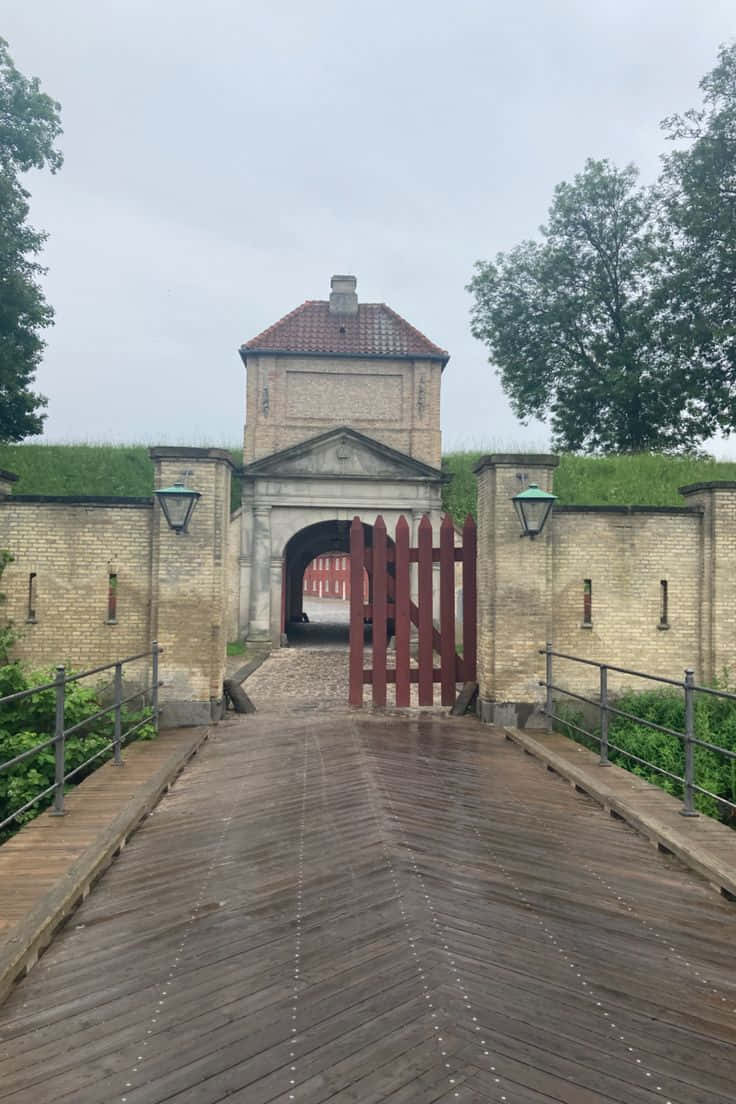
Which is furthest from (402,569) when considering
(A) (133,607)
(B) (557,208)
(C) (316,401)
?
(B) (557,208)

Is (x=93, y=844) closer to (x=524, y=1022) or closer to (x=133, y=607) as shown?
(x=524, y=1022)

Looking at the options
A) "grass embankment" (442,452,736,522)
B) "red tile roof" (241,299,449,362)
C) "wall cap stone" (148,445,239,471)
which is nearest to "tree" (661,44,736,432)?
"grass embankment" (442,452,736,522)

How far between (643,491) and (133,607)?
1570 cm

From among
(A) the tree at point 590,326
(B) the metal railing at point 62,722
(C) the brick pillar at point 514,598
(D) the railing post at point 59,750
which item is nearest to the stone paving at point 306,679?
(C) the brick pillar at point 514,598

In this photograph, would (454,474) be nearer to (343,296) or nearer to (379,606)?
(343,296)

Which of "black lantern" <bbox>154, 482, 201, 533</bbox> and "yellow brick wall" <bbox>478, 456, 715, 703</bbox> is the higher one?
"black lantern" <bbox>154, 482, 201, 533</bbox>

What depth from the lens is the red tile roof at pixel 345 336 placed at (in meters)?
21.3

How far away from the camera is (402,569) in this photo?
31.1ft

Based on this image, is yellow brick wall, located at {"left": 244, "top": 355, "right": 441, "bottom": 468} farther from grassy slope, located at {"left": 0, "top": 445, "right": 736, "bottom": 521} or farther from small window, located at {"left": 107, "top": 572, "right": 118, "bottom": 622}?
small window, located at {"left": 107, "top": 572, "right": 118, "bottom": 622}

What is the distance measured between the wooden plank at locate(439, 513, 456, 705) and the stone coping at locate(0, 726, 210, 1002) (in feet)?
11.9

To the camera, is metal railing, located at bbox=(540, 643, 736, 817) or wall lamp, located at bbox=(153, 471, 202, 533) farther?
wall lamp, located at bbox=(153, 471, 202, 533)

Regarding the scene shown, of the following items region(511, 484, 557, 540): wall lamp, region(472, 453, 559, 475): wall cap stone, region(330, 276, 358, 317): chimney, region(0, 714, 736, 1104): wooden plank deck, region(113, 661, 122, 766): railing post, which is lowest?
region(0, 714, 736, 1104): wooden plank deck

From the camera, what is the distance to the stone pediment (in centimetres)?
1912

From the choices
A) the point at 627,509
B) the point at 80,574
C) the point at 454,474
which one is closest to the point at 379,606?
the point at 627,509
